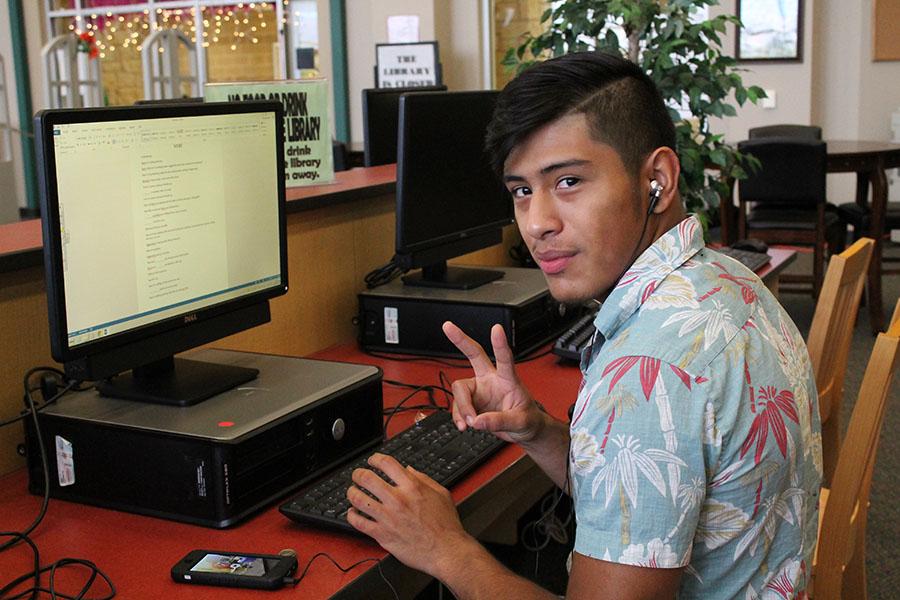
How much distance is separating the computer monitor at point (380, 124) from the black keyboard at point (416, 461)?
1.40 m

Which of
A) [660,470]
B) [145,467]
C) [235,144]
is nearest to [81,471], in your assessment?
[145,467]

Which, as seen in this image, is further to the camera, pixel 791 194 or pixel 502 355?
pixel 791 194

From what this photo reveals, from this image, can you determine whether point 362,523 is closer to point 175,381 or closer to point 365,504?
point 365,504

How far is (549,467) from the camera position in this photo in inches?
58.2

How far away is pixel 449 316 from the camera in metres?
2.28

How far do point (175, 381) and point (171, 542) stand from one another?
A: 0.32 m

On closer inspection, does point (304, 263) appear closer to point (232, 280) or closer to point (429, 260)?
point (429, 260)

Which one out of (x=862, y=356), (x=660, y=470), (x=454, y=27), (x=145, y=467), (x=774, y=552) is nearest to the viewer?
(x=660, y=470)

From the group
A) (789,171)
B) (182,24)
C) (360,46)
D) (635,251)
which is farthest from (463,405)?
(182,24)

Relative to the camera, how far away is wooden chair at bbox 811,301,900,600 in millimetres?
1642

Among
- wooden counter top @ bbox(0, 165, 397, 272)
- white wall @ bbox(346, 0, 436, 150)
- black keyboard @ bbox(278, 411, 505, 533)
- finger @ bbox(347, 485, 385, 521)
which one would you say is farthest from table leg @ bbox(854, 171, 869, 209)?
finger @ bbox(347, 485, 385, 521)

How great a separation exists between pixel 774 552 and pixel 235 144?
1.00 m

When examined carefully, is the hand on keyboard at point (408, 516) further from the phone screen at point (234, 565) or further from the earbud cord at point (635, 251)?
the earbud cord at point (635, 251)

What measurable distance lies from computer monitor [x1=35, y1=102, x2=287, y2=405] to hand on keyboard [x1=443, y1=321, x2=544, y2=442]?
1.29ft
